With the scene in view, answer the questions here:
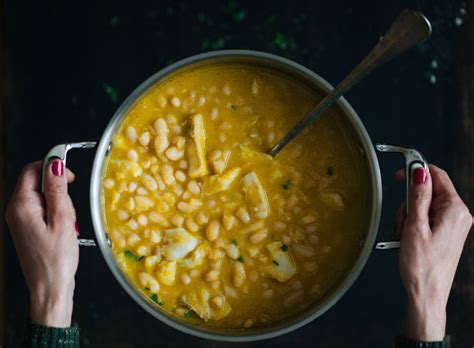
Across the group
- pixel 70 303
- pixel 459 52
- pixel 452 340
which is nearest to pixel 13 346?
pixel 70 303

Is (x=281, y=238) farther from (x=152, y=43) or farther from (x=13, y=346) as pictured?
(x=13, y=346)

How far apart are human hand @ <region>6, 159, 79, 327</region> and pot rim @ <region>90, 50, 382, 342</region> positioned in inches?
2.7

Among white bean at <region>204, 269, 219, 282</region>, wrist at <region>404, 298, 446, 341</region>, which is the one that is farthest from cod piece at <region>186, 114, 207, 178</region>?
wrist at <region>404, 298, 446, 341</region>

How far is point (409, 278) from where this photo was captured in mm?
1609

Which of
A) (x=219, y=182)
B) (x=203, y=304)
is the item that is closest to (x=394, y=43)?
(x=219, y=182)

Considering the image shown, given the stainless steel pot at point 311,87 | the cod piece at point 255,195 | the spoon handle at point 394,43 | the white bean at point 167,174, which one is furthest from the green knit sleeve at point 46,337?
the spoon handle at point 394,43

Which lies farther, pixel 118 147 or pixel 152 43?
pixel 152 43

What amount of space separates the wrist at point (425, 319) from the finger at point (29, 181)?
3.06ft

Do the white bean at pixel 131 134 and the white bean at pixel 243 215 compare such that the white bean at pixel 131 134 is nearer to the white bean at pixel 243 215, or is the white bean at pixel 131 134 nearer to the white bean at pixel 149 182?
the white bean at pixel 149 182

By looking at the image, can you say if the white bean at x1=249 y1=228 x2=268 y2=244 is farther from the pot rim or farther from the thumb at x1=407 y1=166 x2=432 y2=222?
the thumb at x1=407 y1=166 x2=432 y2=222

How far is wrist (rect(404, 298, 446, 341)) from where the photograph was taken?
1624 mm

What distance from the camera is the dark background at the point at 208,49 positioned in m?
1.94

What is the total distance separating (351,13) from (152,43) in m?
0.57

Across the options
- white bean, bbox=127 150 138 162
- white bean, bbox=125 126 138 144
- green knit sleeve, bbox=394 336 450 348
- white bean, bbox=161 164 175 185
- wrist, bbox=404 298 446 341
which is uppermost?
white bean, bbox=125 126 138 144
